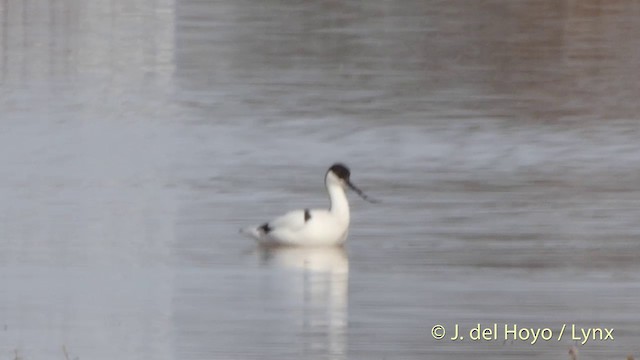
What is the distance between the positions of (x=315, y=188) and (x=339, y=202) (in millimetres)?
2093

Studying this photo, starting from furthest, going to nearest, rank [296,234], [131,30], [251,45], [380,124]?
[131,30] → [251,45] → [380,124] → [296,234]

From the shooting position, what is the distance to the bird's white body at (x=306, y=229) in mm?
12258

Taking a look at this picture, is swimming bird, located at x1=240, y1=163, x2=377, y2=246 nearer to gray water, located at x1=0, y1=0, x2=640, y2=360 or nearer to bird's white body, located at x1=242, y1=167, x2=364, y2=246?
bird's white body, located at x1=242, y1=167, x2=364, y2=246

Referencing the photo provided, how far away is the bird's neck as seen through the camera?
40.6 ft

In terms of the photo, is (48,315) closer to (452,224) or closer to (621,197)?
(452,224)

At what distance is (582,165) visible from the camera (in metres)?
15.7

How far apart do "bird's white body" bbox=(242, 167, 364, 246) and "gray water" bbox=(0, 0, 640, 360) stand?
0.34 feet

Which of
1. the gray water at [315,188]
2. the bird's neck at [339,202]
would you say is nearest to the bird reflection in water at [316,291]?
the gray water at [315,188]

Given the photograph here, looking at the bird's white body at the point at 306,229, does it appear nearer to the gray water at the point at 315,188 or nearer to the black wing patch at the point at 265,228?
the black wing patch at the point at 265,228

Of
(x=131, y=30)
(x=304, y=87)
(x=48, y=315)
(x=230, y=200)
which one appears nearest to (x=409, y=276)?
(x=48, y=315)

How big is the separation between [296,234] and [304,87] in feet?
Answer: 29.8

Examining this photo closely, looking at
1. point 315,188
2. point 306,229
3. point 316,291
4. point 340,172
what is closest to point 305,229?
point 306,229

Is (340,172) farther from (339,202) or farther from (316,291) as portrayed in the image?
(316,291)

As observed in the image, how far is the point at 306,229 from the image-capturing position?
12328 mm
